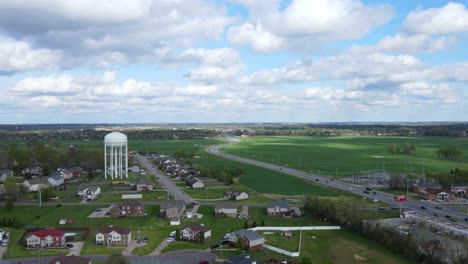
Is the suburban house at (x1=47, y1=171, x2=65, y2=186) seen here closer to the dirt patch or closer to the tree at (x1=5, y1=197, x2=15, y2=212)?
the tree at (x1=5, y1=197, x2=15, y2=212)

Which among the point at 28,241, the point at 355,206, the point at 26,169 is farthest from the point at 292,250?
the point at 26,169

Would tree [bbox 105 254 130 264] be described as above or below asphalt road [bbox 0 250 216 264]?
above

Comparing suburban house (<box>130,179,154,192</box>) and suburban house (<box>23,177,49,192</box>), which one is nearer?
suburban house (<box>23,177,49,192</box>)

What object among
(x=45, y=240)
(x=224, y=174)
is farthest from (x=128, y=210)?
(x=224, y=174)

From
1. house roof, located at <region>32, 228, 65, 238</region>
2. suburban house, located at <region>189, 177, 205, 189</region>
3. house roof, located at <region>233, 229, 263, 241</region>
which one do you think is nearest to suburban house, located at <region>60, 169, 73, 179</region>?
suburban house, located at <region>189, 177, 205, 189</region>

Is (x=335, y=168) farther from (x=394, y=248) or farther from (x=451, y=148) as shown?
(x=394, y=248)
